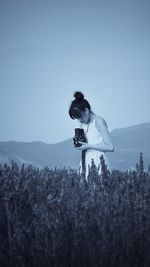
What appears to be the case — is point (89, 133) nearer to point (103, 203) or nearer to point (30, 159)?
point (103, 203)

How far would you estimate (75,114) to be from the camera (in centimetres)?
467

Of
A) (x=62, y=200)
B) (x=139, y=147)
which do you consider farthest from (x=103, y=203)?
(x=139, y=147)

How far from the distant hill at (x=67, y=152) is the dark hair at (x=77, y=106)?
30.6ft

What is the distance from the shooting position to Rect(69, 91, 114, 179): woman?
4.66 m

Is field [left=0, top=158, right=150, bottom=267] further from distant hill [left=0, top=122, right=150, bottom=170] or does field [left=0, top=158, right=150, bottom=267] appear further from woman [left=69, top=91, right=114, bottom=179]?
distant hill [left=0, top=122, right=150, bottom=170]

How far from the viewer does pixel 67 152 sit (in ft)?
55.9

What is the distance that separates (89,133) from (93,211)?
8.63 feet

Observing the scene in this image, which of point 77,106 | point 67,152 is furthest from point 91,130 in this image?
point 67,152

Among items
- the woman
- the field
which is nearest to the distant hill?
the woman

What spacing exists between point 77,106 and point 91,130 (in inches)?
14.0

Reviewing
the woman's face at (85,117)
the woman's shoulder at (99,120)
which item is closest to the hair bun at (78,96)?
the woman's face at (85,117)

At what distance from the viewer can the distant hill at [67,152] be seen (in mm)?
15023

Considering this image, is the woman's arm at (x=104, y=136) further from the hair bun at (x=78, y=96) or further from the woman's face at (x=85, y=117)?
the hair bun at (x=78, y=96)

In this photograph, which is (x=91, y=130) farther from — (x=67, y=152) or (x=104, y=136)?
(x=67, y=152)
